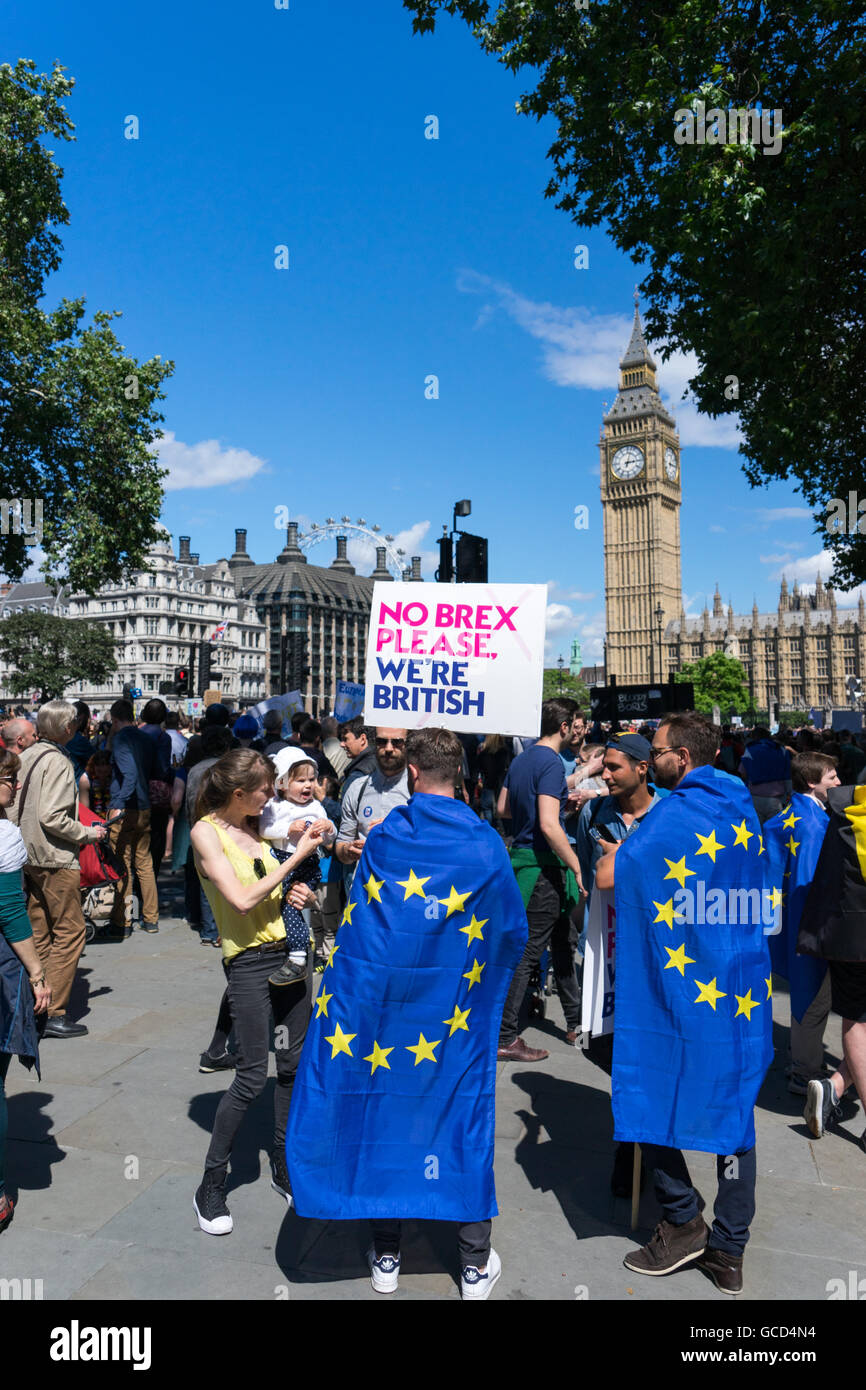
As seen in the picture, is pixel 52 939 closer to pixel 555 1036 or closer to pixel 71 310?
pixel 555 1036

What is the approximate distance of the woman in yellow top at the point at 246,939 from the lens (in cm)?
372

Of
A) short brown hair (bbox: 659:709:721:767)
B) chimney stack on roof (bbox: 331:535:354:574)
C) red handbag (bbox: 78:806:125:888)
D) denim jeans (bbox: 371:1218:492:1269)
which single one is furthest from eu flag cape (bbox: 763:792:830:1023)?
chimney stack on roof (bbox: 331:535:354:574)

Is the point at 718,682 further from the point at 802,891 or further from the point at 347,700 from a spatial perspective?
the point at 802,891

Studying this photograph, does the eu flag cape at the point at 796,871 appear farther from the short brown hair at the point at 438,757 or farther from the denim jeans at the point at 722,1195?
the short brown hair at the point at 438,757

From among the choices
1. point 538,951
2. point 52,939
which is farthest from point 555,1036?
point 52,939

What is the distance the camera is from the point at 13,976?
380cm

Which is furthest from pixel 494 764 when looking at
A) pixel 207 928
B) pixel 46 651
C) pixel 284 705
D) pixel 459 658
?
pixel 46 651

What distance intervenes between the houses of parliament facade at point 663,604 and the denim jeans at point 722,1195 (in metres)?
116

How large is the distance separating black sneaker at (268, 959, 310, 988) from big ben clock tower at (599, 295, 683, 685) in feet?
391

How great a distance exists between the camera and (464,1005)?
11.3ft

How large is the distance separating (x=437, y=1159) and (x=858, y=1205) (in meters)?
2.08

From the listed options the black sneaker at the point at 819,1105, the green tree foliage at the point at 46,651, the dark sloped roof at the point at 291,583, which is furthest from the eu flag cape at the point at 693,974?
the dark sloped roof at the point at 291,583

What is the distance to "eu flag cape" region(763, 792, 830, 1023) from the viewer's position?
542cm
